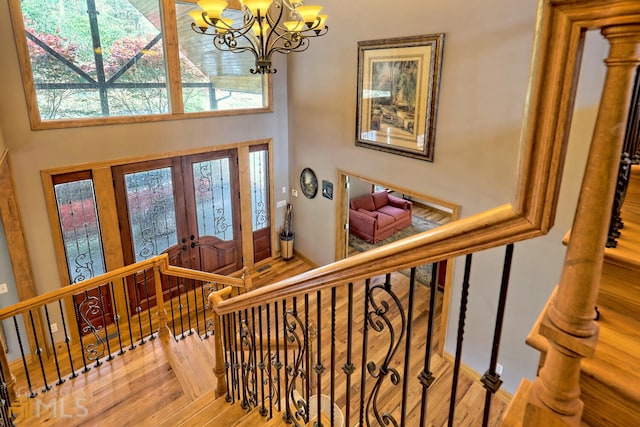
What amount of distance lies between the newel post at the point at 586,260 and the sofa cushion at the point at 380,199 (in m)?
7.77

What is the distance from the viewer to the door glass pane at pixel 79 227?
4.48m

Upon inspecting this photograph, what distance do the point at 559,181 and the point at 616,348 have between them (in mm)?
538

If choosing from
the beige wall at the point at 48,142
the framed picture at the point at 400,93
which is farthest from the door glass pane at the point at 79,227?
the framed picture at the point at 400,93

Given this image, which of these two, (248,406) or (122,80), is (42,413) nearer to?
(248,406)

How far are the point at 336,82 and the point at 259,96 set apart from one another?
1364 millimetres

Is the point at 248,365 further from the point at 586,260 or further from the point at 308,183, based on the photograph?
the point at 308,183

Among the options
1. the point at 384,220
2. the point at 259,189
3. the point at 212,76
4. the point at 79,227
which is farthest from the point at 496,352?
the point at 384,220

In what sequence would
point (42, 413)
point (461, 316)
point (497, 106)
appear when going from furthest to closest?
1. point (497, 106)
2. point (42, 413)
3. point (461, 316)

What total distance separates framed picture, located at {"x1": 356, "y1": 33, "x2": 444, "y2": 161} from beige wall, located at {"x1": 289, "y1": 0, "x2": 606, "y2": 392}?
0.10m

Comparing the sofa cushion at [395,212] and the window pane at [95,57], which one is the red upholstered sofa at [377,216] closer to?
the sofa cushion at [395,212]

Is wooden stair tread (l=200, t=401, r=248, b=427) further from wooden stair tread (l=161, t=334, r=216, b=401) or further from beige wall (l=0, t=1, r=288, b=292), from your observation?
beige wall (l=0, t=1, r=288, b=292)

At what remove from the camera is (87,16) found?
4.20m

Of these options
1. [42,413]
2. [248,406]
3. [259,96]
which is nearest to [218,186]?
[259,96]

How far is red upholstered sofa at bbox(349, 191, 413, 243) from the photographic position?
7.79m
